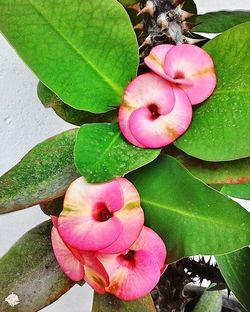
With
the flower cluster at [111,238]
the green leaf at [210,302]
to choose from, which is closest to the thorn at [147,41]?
the flower cluster at [111,238]

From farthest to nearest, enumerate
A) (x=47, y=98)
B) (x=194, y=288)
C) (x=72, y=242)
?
(x=194, y=288) < (x=47, y=98) < (x=72, y=242)

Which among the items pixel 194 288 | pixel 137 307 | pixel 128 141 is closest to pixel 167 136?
pixel 128 141

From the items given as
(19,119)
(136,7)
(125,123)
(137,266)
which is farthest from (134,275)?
(19,119)

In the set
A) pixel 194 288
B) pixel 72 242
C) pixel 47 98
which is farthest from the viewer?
pixel 194 288

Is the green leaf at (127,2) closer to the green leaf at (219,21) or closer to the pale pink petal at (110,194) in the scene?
the green leaf at (219,21)

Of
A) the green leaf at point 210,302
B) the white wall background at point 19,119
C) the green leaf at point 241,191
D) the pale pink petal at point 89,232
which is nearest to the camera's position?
the pale pink petal at point 89,232

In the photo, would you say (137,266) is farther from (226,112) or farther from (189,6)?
(189,6)

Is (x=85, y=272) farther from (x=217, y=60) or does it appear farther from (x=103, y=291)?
(x=217, y=60)
